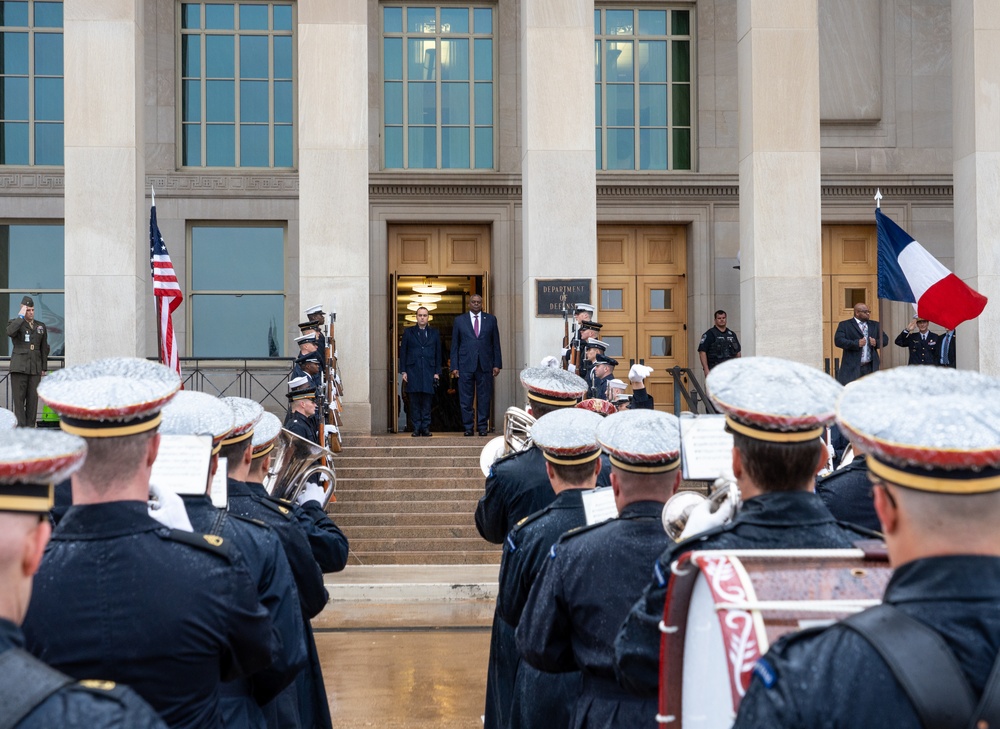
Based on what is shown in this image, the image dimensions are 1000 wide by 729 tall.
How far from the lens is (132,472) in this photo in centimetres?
289

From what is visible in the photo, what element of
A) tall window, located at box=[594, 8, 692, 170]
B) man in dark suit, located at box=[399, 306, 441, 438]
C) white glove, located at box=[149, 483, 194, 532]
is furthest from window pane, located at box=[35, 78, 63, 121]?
white glove, located at box=[149, 483, 194, 532]

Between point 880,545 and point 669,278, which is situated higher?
point 669,278

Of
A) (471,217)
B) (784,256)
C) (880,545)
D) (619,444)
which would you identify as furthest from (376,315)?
(880,545)

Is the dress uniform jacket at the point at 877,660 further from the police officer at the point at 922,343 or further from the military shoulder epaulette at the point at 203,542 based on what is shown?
the police officer at the point at 922,343

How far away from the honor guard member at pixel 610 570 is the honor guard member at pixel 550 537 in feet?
2.22

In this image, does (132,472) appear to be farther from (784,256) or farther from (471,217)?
(471,217)

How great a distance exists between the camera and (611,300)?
2184 cm

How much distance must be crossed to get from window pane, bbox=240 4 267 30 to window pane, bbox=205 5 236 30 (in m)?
0.18

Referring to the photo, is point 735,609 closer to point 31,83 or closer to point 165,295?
point 165,295

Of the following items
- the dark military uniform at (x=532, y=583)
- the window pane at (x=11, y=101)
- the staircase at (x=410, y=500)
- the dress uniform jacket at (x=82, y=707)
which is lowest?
the staircase at (x=410, y=500)

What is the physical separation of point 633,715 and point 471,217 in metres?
18.0

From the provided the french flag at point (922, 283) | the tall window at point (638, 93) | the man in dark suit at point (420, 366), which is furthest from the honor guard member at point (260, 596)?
the tall window at point (638, 93)

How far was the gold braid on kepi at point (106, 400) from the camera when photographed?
2.83m

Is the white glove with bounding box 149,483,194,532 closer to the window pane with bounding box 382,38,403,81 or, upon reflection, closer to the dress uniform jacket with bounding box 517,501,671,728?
the dress uniform jacket with bounding box 517,501,671,728
